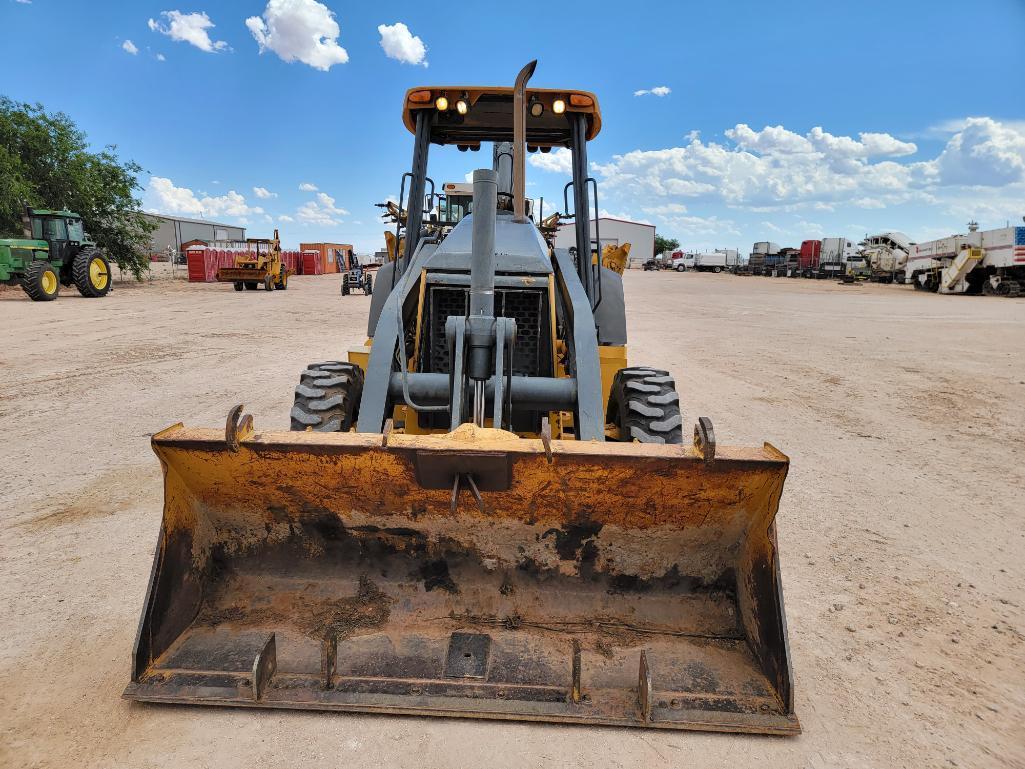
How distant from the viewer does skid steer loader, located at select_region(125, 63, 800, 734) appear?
7.45ft

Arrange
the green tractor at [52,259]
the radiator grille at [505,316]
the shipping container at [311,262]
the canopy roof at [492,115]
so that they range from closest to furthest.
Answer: the radiator grille at [505,316] < the canopy roof at [492,115] < the green tractor at [52,259] < the shipping container at [311,262]

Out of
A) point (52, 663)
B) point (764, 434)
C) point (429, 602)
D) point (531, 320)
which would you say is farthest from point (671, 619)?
point (764, 434)

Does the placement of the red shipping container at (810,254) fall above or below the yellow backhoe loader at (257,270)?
above

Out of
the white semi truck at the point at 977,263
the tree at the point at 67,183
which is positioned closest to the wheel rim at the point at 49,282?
the tree at the point at 67,183

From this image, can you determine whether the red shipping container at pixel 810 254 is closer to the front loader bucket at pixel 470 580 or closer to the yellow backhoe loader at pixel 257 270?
the yellow backhoe loader at pixel 257 270

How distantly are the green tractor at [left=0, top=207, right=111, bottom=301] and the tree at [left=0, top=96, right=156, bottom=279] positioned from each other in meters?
5.56

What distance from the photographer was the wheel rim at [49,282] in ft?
59.1

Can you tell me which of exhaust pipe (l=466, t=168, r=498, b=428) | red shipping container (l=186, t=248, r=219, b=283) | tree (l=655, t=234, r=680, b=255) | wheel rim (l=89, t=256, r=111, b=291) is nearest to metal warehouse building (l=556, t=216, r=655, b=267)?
tree (l=655, t=234, r=680, b=255)

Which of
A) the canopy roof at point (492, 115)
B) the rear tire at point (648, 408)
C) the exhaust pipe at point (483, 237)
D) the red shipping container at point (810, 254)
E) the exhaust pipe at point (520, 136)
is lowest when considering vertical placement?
the rear tire at point (648, 408)

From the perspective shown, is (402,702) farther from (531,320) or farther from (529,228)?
(529,228)

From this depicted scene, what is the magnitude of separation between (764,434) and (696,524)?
3.85m

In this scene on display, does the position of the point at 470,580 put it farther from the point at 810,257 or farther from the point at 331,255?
the point at 810,257

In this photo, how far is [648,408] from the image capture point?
3574 millimetres

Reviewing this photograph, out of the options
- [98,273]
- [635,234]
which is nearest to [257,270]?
[98,273]
